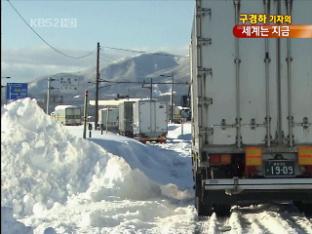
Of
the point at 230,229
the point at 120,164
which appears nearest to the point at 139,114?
the point at 120,164

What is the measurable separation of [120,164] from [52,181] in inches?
101

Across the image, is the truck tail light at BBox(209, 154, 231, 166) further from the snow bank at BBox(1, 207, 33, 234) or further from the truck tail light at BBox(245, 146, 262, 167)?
the snow bank at BBox(1, 207, 33, 234)

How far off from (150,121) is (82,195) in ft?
109

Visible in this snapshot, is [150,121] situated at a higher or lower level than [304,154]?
higher

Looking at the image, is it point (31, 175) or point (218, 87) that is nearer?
point (218, 87)

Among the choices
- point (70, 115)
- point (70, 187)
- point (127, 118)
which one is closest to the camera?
point (70, 187)

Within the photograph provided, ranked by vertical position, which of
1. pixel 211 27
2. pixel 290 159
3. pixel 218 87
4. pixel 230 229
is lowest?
pixel 230 229

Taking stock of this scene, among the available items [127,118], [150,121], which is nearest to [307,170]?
[150,121]

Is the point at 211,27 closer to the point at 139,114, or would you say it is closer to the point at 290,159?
the point at 290,159

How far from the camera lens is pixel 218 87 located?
9742 millimetres

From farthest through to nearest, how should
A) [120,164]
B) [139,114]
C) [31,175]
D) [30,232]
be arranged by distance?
1. [139,114]
2. [120,164]
3. [31,175]
4. [30,232]

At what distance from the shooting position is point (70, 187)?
1312 cm

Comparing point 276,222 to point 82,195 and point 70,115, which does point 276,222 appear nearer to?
point 82,195

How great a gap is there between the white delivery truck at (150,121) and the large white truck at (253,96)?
117 feet
